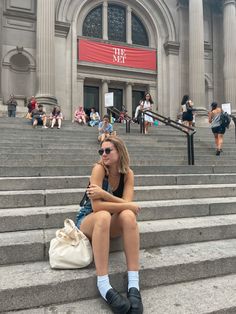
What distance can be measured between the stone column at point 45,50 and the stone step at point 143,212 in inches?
509

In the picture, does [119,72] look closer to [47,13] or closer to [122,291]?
[47,13]

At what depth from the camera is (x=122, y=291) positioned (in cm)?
282

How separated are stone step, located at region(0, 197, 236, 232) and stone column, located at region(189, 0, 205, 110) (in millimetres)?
15444

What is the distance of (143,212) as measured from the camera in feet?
13.4

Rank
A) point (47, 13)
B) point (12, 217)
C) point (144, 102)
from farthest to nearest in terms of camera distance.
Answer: point (47, 13), point (144, 102), point (12, 217)

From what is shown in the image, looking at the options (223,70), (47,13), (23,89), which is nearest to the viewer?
(47,13)

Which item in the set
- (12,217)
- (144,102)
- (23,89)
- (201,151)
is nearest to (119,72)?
(23,89)

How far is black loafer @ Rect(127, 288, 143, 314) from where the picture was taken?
7.80 feet

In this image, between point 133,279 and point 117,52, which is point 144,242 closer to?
point 133,279

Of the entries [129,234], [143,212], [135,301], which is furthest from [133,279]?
[143,212]

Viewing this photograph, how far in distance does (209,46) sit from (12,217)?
22.3 m

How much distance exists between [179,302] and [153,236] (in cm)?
97

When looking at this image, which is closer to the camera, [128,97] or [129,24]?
[129,24]

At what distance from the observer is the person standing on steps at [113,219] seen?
2.50 metres
